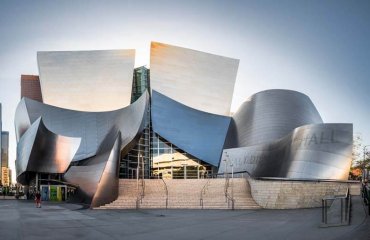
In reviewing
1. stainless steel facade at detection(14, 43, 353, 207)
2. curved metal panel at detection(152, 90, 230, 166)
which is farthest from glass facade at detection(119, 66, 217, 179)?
curved metal panel at detection(152, 90, 230, 166)

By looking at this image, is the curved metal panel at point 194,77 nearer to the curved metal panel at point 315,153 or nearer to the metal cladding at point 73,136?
the metal cladding at point 73,136

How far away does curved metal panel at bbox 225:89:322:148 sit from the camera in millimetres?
32312

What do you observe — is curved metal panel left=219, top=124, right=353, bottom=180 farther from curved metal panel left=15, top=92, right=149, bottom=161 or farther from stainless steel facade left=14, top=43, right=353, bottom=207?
curved metal panel left=15, top=92, right=149, bottom=161

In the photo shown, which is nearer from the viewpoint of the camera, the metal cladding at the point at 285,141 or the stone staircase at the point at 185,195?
the stone staircase at the point at 185,195

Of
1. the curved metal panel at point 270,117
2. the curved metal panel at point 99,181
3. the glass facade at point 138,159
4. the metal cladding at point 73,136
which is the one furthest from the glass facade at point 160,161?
the curved metal panel at point 99,181

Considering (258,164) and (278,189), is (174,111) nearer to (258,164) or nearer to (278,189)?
(258,164)

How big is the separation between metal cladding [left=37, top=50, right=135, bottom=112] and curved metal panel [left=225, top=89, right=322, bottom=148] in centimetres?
1328

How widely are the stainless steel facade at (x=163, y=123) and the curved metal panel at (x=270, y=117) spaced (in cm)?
10

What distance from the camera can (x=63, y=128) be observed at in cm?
3325

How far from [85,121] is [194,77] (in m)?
14.5

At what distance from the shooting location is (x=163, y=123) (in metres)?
36.1

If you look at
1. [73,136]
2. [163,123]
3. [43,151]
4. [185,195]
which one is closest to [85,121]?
[73,136]

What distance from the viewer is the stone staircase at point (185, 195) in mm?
19828

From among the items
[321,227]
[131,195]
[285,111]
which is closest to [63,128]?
[131,195]
